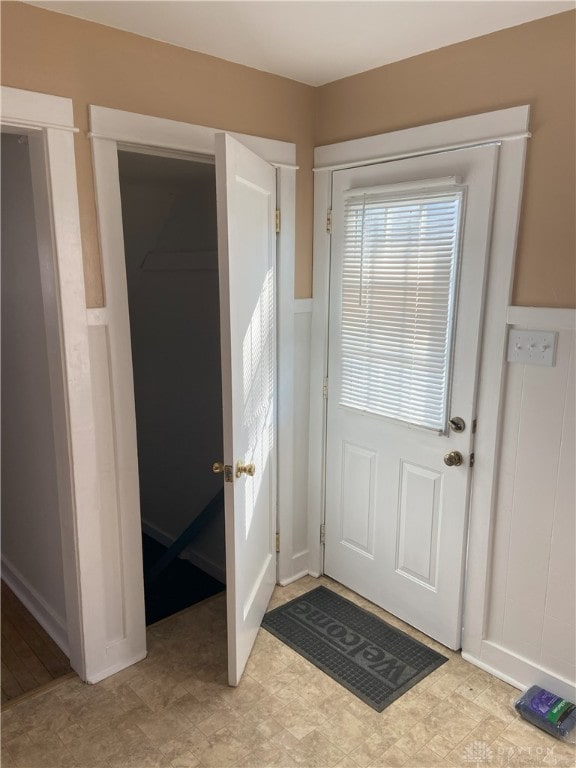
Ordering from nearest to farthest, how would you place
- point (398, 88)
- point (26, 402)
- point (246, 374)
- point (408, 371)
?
point (246, 374)
point (398, 88)
point (408, 371)
point (26, 402)

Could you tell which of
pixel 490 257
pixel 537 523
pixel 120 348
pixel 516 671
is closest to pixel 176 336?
pixel 120 348

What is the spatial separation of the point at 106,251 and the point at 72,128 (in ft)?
1.27

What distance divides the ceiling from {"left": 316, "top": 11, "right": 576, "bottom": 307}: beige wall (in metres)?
0.06

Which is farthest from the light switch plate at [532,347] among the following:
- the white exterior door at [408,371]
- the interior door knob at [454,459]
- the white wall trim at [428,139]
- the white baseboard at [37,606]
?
the white baseboard at [37,606]

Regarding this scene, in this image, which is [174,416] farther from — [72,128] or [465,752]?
[465,752]

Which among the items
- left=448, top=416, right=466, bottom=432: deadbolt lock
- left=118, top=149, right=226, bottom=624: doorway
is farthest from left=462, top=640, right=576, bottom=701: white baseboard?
left=118, top=149, right=226, bottom=624: doorway

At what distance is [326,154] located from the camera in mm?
2484

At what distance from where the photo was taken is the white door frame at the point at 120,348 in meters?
1.92

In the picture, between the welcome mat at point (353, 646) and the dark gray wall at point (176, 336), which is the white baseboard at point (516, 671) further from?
the dark gray wall at point (176, 336)

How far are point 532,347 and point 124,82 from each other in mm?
1626

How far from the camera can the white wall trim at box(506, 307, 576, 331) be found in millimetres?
1834

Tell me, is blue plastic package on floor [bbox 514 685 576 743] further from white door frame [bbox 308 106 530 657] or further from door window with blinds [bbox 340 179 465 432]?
door window with blinds [bbox 340 179 465 432]

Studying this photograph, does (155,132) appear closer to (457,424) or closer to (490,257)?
(490,257)

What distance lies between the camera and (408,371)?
91.0 inches
